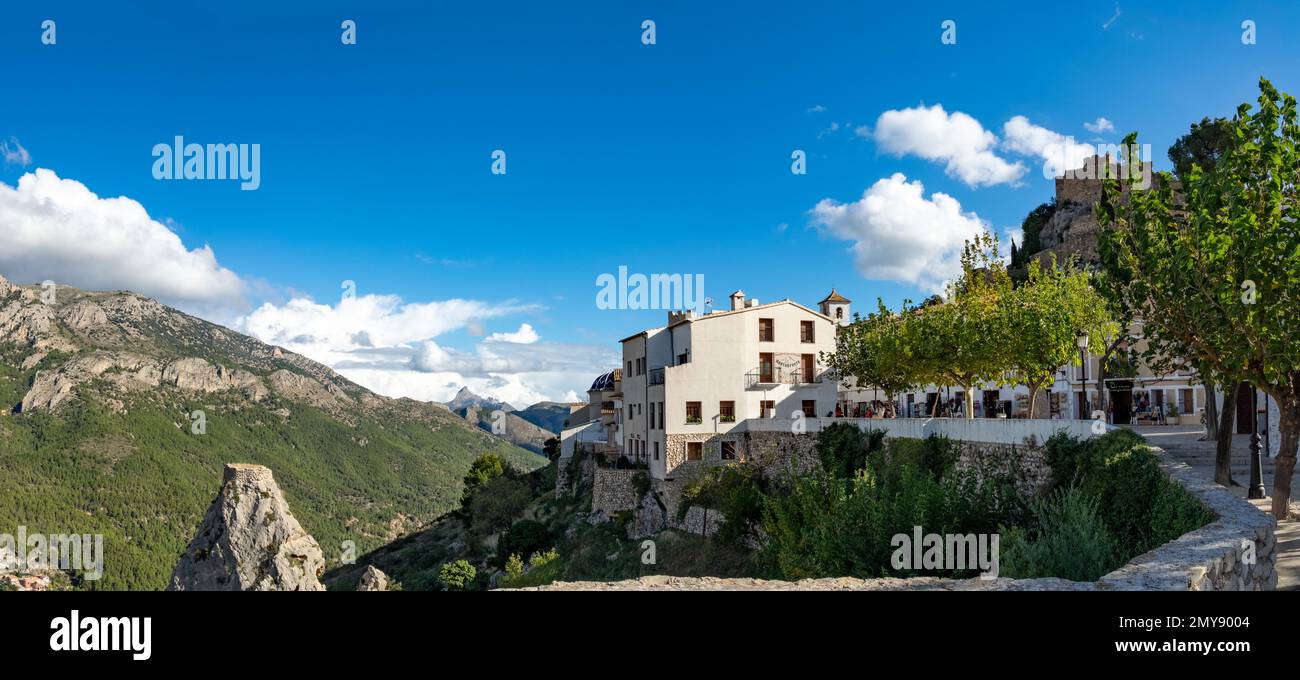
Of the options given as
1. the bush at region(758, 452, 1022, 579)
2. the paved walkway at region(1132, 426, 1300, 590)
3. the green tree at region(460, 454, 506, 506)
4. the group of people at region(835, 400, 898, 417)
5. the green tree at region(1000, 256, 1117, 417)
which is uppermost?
the green tree at region(1000, 256, 1117, 417)

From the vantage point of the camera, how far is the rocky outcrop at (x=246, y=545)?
4119cm

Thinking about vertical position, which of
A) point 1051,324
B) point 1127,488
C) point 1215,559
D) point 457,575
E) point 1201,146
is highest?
point 1201,146

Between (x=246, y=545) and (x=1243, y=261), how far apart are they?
4479cm

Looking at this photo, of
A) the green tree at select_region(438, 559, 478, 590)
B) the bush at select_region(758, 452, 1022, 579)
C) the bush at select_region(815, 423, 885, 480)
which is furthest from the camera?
the green tree at select_region(438, 559, 478, 590)

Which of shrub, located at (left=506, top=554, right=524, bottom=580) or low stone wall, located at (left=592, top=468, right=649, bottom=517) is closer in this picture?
shrub, located at (left=506, top=554, right=524, bottom=580)

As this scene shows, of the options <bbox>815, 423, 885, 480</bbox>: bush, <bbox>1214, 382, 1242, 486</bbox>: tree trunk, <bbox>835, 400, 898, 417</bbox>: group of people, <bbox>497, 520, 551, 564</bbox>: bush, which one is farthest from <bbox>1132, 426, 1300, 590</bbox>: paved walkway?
<bbox>497, 520, 551, 564</bbox>: bush

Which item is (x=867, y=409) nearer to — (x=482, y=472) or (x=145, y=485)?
(x=482, y=472)

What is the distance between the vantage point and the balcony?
4806 cm

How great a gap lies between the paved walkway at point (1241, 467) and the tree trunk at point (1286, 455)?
1.22ft

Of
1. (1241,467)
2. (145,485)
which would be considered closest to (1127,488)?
(1241,467)

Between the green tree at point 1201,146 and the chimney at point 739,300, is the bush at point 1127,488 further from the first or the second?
the green tree at point 1201,146

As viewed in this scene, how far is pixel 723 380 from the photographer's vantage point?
47.4m

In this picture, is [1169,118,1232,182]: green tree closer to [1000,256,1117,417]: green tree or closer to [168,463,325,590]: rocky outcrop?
[1000,256,1117,417]: green tree

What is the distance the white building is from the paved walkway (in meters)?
18.5
